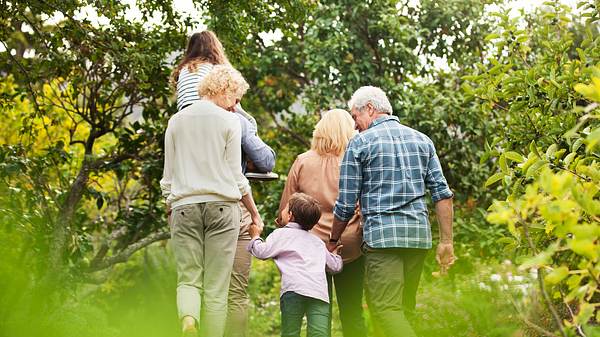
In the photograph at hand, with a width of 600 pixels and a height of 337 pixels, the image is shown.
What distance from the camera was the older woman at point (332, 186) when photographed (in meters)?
5.50

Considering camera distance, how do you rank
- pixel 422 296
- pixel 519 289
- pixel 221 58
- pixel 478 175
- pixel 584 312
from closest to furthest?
pixel 584 312 → pixel 221 58 → pixel 519 289 → pixel 422 296 → pixel 478 175

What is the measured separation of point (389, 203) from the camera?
4.93 metres

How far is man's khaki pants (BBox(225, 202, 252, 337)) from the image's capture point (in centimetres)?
512

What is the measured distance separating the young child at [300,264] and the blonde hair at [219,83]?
80cm

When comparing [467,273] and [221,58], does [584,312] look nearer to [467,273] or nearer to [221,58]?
[221,58]

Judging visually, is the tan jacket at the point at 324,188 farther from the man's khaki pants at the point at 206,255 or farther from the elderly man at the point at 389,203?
the man's khaki pants at the point at 206,255

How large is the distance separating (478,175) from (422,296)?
3539 millimetres

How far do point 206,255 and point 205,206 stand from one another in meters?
0.29

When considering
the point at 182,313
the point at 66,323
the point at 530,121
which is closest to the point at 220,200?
the point at 182,313

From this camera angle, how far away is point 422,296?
290 inches

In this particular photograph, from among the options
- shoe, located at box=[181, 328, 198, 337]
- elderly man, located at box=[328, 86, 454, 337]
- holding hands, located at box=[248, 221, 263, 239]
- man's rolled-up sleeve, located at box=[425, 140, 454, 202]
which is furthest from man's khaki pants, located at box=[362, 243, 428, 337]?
shoe, located at box=[181, 328, 198, 337]

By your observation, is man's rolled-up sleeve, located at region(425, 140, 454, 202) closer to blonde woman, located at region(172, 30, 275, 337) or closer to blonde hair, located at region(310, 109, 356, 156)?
blonde hair, located at region(310, 109, 356, 156)

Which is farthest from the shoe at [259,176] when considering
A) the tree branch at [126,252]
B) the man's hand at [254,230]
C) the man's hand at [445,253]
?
the tree branch at [126,252]

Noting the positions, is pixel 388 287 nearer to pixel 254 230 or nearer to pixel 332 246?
pixel 332 246
